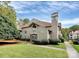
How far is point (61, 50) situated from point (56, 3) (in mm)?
1146

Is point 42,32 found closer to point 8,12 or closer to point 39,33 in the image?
point 39,33

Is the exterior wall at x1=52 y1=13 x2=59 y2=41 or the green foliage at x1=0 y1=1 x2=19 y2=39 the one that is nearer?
the exterior wall at x1=52 y1=13 x2=59 y2=41

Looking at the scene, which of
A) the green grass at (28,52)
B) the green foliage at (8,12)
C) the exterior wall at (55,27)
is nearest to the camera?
the green grass at (28,52)

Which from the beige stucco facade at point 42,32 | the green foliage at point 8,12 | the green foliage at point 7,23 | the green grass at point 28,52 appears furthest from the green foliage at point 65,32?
the green foliage at point 8,12

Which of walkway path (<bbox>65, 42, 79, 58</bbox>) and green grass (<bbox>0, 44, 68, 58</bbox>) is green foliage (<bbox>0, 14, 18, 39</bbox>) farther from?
walkway path (<bbox>65, 42, 79, 58</bbox>)

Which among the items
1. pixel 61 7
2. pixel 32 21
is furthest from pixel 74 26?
pixel 32 21

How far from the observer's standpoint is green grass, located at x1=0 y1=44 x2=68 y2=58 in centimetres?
441

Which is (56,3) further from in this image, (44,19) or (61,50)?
(61,50)

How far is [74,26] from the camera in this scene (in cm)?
454

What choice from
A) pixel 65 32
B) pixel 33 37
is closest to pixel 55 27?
pixel 65 32

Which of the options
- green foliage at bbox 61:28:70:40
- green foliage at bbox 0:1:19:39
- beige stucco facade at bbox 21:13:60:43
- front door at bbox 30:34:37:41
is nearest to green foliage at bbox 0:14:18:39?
green foliage at bbox 0:1:19:39

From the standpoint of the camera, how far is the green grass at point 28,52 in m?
4.41

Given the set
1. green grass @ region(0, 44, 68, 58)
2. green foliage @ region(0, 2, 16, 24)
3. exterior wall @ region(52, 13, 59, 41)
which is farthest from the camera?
green foliage @ region(0, 2, 16, 24)

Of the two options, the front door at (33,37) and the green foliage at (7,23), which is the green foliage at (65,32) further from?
the green foliage at (7,23)
